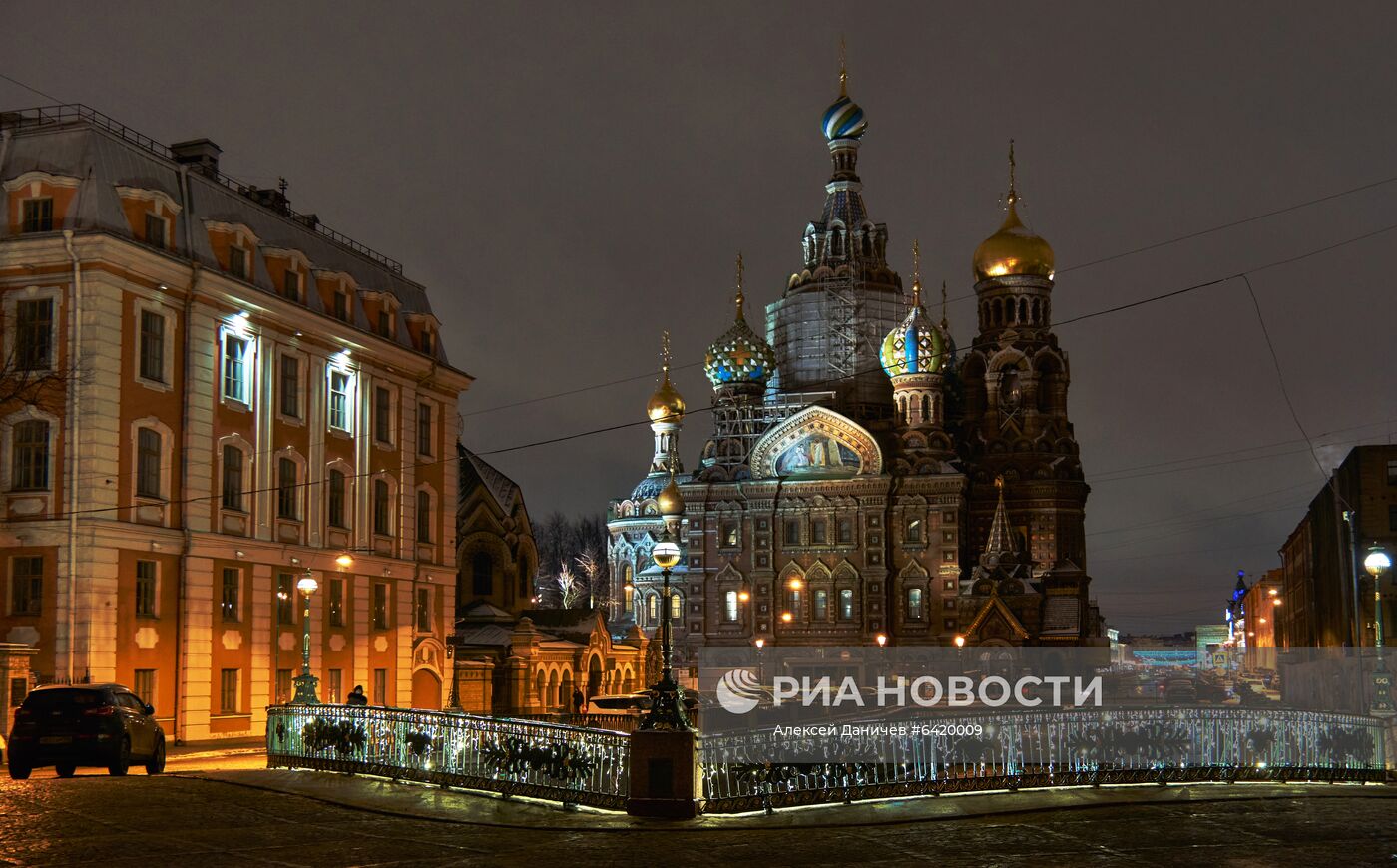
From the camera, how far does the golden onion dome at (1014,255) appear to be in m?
86.8

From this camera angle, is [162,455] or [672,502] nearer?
[162,455]

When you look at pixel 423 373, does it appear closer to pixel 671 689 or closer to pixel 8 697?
pixel 8 697

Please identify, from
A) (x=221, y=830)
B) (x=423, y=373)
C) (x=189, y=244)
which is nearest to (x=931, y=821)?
(x=221, y=830)

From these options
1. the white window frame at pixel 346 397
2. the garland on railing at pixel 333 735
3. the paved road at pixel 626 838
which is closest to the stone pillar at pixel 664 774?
the paved road at pixel 626 838

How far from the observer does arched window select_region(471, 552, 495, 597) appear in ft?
224

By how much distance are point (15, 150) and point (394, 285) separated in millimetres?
13778

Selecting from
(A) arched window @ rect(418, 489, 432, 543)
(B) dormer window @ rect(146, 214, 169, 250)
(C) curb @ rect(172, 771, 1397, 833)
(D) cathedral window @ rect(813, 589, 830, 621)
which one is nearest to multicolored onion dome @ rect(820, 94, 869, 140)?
(D) cathedral window @ rect(813, 589, 830, 621)

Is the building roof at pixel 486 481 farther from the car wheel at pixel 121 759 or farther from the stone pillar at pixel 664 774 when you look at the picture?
the stone pillar at pixel 664 774

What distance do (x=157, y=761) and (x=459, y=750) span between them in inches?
220

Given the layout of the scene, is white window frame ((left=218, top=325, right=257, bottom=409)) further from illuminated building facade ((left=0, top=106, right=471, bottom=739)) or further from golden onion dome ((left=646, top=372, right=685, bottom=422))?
golden onion dome ((left=646, top=372, right=685, bottom=422))

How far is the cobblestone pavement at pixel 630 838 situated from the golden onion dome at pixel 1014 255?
6800cm

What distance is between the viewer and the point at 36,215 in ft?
112

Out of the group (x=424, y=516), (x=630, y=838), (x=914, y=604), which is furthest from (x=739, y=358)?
(x=630, y=838)

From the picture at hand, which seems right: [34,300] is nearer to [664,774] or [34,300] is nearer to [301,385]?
[301,385]
